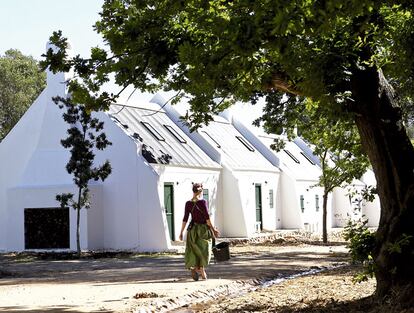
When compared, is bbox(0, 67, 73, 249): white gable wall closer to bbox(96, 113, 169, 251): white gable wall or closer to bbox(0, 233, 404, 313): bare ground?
bbox(96, 113, 169, 251): white gable wall

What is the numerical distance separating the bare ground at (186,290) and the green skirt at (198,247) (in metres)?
0.36

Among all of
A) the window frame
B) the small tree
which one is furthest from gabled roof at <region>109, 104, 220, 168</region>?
the window frame

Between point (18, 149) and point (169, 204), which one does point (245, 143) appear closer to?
point (169, 204)

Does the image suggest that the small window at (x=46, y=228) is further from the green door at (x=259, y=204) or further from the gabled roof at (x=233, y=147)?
the green door at (x=259, y=204)

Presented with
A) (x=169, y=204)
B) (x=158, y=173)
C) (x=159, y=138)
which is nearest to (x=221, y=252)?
(x=158, y=173)

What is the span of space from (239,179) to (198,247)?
17329mm

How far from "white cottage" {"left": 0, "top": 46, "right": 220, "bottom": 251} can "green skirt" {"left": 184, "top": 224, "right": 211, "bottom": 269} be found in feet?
39.2

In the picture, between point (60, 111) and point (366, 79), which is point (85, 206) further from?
point (366, 79)

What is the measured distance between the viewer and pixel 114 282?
12.7 metres

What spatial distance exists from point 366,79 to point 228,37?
3.37 meters

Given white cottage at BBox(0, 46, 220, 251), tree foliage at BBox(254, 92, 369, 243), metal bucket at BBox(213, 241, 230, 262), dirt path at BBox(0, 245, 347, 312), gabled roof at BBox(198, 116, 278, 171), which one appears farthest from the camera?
gabled roof at BBox(198, 116, 278, 171)

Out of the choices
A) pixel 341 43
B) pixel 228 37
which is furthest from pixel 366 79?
pixel 228 37

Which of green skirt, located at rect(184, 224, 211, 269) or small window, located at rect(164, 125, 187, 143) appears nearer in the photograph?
green skirt, located at rect(184, 224, 211, 269)

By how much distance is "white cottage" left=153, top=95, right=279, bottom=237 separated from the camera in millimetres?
28984
